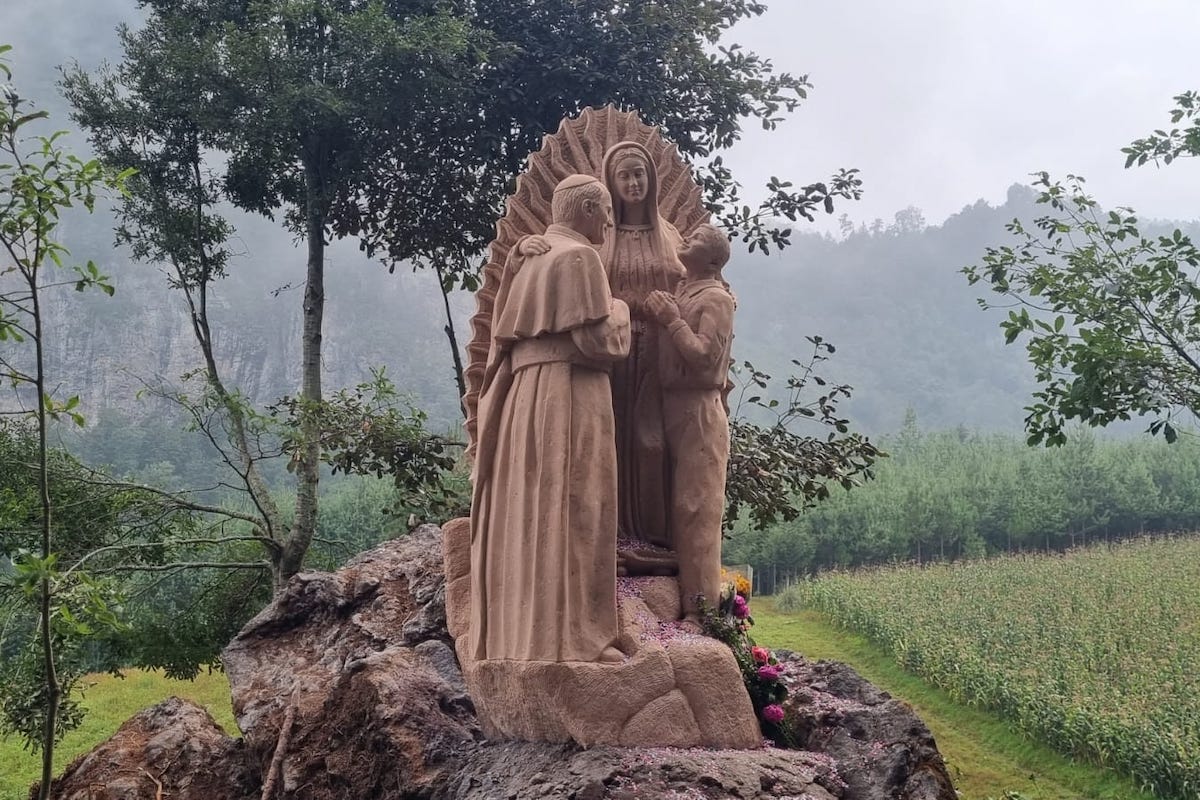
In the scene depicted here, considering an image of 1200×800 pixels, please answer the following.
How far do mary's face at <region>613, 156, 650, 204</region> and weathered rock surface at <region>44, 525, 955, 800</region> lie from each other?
8.92 feet

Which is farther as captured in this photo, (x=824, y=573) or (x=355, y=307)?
(x=355, y=307)

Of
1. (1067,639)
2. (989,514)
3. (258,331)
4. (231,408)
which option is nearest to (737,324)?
Answer: (258,331)

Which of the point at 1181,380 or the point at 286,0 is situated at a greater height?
the point at 286,0

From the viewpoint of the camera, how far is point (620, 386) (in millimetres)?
5504

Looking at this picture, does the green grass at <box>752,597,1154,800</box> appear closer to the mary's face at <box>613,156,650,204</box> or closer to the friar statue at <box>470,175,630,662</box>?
the friar statue at <box>470,175,630,662</box>

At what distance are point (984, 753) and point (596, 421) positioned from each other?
10.1m

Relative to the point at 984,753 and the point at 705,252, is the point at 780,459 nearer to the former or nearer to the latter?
the point at 705,252

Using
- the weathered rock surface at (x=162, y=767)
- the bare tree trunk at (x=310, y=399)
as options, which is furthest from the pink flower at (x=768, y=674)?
the bare tree trunk at (x=310, y=399)

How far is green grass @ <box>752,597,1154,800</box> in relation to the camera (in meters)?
10.9

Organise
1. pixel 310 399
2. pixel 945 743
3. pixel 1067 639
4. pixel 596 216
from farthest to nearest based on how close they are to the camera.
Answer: pixel 1067 639, pixel 945 743, pixel 310 399, pixel 596 216

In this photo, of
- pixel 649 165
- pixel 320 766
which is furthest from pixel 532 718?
pixel 649 165

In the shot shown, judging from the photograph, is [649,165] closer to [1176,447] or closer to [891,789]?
[891,789]

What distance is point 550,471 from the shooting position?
181 inches

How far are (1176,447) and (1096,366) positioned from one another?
28.8m
